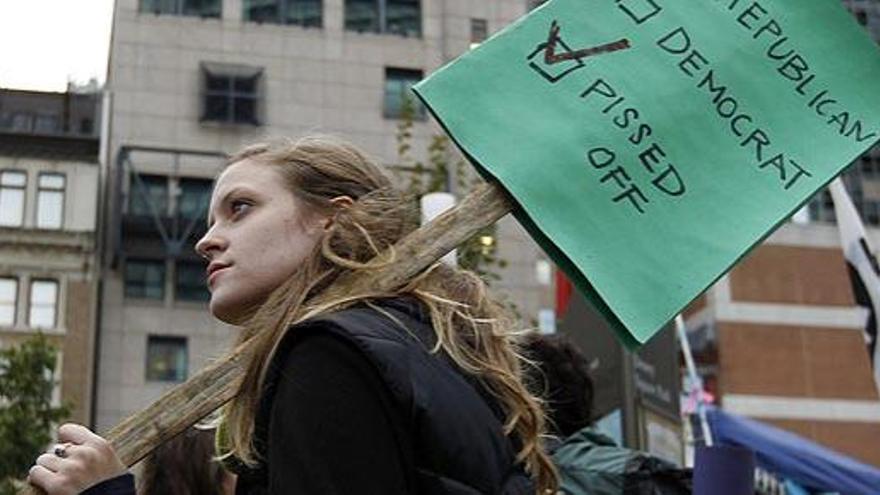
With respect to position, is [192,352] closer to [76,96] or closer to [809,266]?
[76,96]

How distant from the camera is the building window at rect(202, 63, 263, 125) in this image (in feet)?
125

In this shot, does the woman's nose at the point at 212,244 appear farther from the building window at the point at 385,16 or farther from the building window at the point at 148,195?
the building window at the point at 385,16

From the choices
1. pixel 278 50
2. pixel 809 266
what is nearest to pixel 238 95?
pixel 278 50

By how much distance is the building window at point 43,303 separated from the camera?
122ft

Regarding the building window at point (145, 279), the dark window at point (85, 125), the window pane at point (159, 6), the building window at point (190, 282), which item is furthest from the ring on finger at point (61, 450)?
the dark window at point (85, 125)

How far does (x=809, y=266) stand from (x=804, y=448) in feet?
132

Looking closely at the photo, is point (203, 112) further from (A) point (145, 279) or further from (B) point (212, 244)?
(B) point (212, 244)

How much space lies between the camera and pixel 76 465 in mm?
2100

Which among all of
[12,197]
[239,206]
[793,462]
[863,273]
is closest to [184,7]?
[12,197]

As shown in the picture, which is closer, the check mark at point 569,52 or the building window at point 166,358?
the check mark at point 569,52

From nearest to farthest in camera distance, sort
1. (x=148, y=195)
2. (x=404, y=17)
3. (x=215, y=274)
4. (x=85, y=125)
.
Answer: (x=215, y=274) < (x=148, y=195) < (x=404, y=17) < (x=85, y=125)

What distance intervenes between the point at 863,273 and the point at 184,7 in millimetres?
34525

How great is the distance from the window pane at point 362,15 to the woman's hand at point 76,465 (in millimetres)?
37852

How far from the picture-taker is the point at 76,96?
42.0 metres
